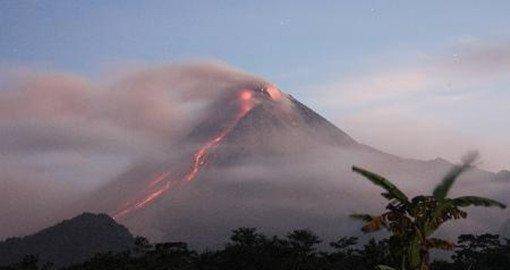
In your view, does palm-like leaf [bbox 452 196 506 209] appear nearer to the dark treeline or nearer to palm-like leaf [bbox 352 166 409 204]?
palm-like leaf [bbox 352 166 409 204]

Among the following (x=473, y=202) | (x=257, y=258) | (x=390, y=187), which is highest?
(x=390, y=187)

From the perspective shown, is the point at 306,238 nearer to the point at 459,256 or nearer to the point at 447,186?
the point at 459,256

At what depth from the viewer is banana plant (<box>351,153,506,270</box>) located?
16.4 metres

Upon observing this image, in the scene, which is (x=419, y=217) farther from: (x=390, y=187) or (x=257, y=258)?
(x=257, y=258)

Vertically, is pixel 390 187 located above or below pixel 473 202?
above

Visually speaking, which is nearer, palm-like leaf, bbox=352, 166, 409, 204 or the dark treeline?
palm-like leaf, bbox=352, 166, 409, 204

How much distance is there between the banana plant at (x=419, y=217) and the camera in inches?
647

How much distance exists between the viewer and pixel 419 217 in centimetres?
1675

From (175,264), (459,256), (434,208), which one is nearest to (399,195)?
(434,208)

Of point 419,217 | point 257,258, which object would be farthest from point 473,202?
point 257,258

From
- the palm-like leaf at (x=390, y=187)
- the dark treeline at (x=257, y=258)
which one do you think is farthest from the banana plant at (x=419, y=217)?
the dark treeline at (x=257, y=258)

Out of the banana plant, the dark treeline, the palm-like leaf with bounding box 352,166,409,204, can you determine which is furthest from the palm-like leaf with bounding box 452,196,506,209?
the dark treeline

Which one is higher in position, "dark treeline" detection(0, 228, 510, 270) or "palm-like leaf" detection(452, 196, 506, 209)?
"palm-like leaf" detection(452, 196, 506, 209)

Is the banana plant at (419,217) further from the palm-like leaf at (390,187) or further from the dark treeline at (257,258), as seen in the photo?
the dark treeline at (257,258)
